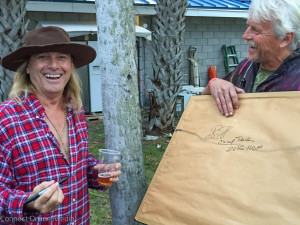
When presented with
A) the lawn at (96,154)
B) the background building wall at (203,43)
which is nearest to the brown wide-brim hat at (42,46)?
the lawn at (96,154)

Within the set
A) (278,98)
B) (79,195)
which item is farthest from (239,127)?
(79,195)

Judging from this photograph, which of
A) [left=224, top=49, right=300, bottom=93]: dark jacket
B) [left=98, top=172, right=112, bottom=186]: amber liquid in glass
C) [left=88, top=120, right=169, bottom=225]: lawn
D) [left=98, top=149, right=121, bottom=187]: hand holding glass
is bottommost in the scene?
[left=88, top=120, right=169, bottom=225]: lawn

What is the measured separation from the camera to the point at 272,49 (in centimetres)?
193

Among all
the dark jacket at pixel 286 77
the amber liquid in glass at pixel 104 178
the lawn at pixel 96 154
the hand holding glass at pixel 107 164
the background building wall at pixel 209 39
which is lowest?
the lawn at pixel 96 154

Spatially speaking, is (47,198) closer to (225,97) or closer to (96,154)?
(225,97)

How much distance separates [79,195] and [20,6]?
2554 mm

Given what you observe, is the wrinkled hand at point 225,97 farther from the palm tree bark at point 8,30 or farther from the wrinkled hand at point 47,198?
the palm tree bark at point 8,30

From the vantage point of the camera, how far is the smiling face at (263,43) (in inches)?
74.3

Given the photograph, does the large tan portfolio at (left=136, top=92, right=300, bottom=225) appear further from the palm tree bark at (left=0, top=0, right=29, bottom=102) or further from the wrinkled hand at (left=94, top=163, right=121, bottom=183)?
the palm tree bark at (left=0, top=0, right=29, bottom=102)

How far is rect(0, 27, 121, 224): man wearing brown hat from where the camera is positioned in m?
1.74

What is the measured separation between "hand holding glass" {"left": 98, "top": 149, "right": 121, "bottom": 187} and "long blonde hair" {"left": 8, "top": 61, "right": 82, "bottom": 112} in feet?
1.14

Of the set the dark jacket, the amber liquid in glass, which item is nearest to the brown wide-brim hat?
the amber liquid in glass

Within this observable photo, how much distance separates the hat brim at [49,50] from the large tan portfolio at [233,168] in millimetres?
758

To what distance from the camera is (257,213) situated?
143cm
